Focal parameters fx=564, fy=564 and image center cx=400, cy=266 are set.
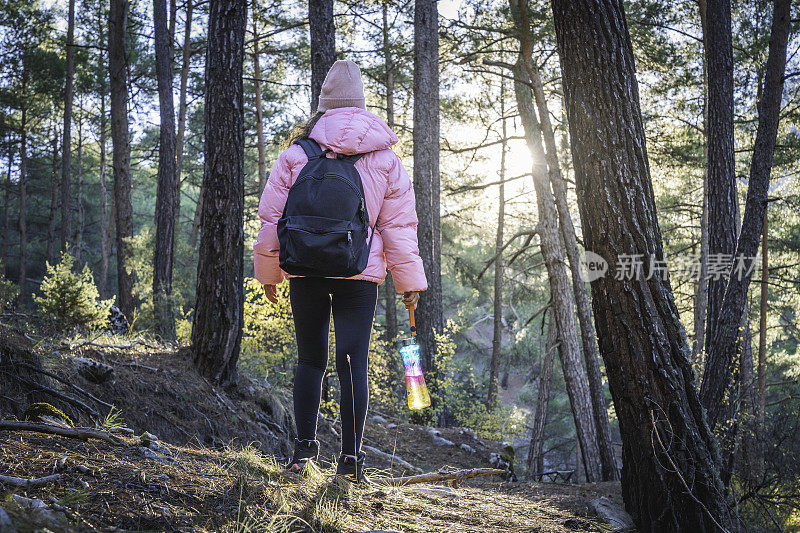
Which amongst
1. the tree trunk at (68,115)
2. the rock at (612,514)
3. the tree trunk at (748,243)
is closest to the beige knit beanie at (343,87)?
the rock at (612,514)

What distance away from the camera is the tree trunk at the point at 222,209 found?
466 cm

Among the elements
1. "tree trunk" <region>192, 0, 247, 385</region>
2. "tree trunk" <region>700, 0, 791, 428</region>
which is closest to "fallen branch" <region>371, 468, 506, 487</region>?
"tree trunk" <region>192, 0, 247, 385</region>

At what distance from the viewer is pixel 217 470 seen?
240cm

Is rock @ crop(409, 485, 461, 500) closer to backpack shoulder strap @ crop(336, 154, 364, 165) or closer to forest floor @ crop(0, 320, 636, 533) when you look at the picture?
forest floor @ crop(0, 320, 636, 533)

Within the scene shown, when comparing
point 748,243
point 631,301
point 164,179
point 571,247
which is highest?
point 164,179

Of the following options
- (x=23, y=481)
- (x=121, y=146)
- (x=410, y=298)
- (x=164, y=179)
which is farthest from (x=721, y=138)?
(x=121, y=146)

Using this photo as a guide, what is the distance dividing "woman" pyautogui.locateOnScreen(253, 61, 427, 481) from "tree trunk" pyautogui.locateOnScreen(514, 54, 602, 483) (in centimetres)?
582

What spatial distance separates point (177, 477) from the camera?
6.97 feet

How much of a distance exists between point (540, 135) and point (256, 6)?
8501 mm

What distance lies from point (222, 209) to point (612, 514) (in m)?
3.58

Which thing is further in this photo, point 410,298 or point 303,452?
point 410,298

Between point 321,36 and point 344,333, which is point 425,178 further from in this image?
point 344,333

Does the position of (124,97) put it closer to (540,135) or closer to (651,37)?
(540,135)

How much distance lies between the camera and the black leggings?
8.69ft
